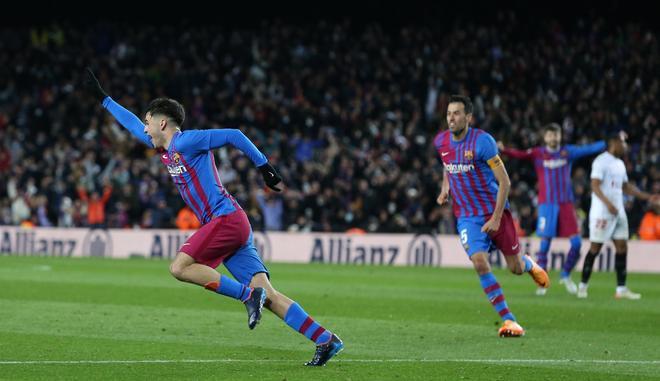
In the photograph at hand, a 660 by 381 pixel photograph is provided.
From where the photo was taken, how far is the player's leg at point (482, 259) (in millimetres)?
11297

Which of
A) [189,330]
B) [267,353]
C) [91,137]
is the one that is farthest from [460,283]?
[91,137]

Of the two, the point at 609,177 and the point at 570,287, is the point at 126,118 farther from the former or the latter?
the point at 570,287

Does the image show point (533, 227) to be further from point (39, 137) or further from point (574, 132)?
point (39, 137)

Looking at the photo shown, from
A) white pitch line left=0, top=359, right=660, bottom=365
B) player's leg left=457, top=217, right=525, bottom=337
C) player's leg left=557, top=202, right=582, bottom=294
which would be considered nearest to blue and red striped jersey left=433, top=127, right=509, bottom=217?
player's leg left=457, top=217, right=525, bottom=337

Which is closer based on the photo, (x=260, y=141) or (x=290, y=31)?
(x=260, y=141)

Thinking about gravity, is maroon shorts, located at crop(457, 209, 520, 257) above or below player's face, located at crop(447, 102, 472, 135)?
below

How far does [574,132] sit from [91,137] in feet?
43.8

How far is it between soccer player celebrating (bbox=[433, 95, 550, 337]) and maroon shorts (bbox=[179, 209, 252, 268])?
3488 mm

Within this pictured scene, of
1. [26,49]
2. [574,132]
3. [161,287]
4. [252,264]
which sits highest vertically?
[26,49]

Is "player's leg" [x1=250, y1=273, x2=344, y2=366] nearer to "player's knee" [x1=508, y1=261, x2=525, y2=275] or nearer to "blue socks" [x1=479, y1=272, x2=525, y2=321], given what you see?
"blue socks" [x1=479, y1=272, x2=525, y2=321]

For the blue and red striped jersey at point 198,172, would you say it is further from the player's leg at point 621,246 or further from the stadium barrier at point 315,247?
the stadium barrier at point 315,247

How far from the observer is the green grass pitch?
28.0 ft

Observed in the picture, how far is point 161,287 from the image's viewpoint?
17.7m

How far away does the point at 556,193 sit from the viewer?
57.5ft
